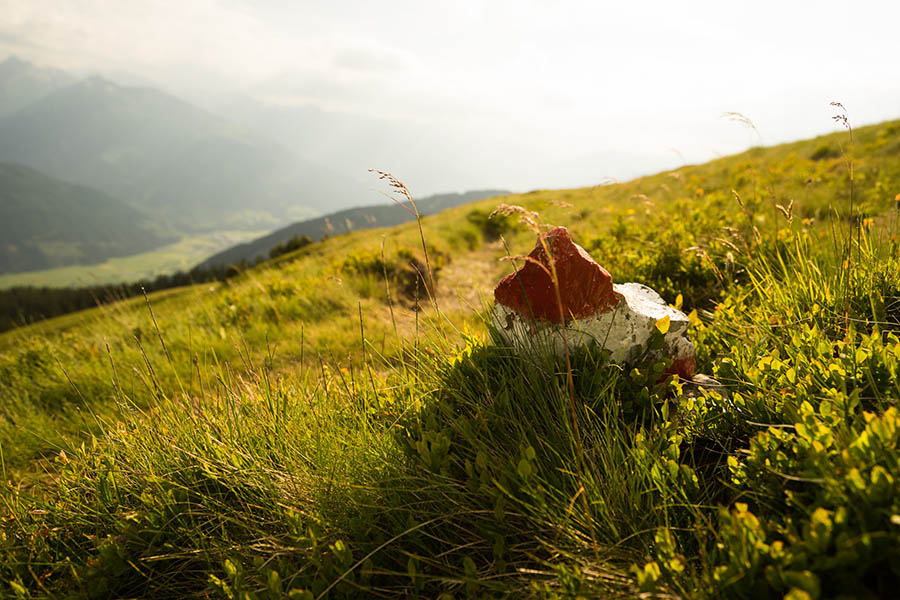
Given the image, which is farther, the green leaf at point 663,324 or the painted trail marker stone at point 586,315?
the painted trail marker stone at point 586,315

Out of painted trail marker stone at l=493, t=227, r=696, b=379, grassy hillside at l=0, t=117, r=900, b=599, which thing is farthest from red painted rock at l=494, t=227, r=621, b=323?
grassy hillside at l=0, t=117, r=900, b=599

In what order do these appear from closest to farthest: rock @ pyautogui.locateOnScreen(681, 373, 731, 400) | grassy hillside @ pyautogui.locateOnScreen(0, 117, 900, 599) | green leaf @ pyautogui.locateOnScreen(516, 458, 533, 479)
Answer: grassy hillside @ pyautogui.locateOnScreen(0, 117, 900, 599)
green leaf @ pyautogui.locateOnScreen(516, 458, 533, 479)
rock @ pyautogui.locateOnScreen(681, 373, 731, 400)

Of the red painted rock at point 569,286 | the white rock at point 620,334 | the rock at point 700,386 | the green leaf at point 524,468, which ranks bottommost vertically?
the rock at point 700,386

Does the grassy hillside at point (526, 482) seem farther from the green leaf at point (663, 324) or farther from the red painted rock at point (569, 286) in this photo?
the red painted rock at point (569, 286)

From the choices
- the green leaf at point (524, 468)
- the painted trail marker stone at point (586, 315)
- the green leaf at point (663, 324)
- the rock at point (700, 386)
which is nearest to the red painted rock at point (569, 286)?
the painted trail marker stone at point (586, 315)

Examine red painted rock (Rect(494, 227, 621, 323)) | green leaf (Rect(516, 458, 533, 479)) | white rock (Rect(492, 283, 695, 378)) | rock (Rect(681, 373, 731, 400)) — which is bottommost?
rock (Rect(681, 373, 731, 400))

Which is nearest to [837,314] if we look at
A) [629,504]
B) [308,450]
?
[629,504]

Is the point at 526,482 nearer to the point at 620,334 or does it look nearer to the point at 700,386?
the point at 620,334

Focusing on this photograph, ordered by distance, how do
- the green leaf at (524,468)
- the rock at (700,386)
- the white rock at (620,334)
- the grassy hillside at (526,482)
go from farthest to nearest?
the white rock at (620,334) < the rock at (700,386) < the green leaf at (524,468) < the grassy hillside at (526,482)

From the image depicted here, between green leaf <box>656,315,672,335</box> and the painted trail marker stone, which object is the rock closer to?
the painted trail marker stone

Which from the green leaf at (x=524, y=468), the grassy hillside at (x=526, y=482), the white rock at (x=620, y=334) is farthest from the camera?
the white rock at (x=620, y=334)

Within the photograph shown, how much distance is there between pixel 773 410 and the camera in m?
2.38

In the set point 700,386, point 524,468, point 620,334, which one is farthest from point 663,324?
point 524,468

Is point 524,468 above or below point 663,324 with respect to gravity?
below
